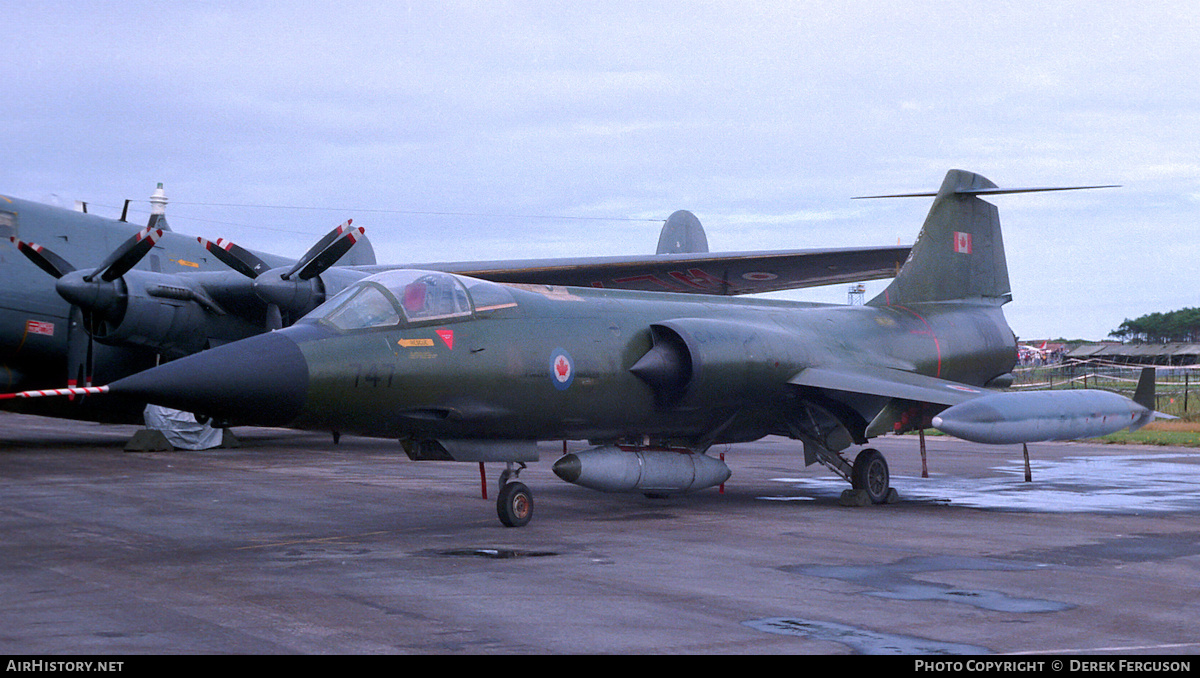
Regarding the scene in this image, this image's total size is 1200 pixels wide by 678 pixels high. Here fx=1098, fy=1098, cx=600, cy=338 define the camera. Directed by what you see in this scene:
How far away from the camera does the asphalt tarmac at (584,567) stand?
619 centimetres

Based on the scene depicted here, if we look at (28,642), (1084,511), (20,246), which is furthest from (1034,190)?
(20,246)

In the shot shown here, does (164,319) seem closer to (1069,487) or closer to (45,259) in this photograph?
(45,259)

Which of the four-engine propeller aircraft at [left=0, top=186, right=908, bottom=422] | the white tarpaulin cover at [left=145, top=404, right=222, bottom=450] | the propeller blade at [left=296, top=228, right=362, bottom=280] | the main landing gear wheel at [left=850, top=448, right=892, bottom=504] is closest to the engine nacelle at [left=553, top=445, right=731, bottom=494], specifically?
the main landing gear wheel at [left=850, top=448, right=892, bottom=504]

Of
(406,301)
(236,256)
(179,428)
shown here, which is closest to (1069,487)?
(406,301)

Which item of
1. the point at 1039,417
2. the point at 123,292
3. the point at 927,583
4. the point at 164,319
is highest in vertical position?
the point at 123,292

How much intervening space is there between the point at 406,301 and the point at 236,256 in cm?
1021

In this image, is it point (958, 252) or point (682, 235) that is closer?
point (958, 252)

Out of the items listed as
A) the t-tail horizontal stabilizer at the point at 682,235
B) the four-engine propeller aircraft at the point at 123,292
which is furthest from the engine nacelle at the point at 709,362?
the t-tail horizontal stabilizer at the point at 682,235

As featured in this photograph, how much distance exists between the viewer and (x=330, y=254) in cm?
1827

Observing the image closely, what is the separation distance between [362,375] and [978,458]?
15661 millimetres

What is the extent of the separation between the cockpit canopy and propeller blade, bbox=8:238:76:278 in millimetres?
10486

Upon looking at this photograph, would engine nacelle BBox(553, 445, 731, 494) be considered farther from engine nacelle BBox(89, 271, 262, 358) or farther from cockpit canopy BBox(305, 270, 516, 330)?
engine nacelle BBox(89, 271, 262, 358)

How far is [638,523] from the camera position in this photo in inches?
466
